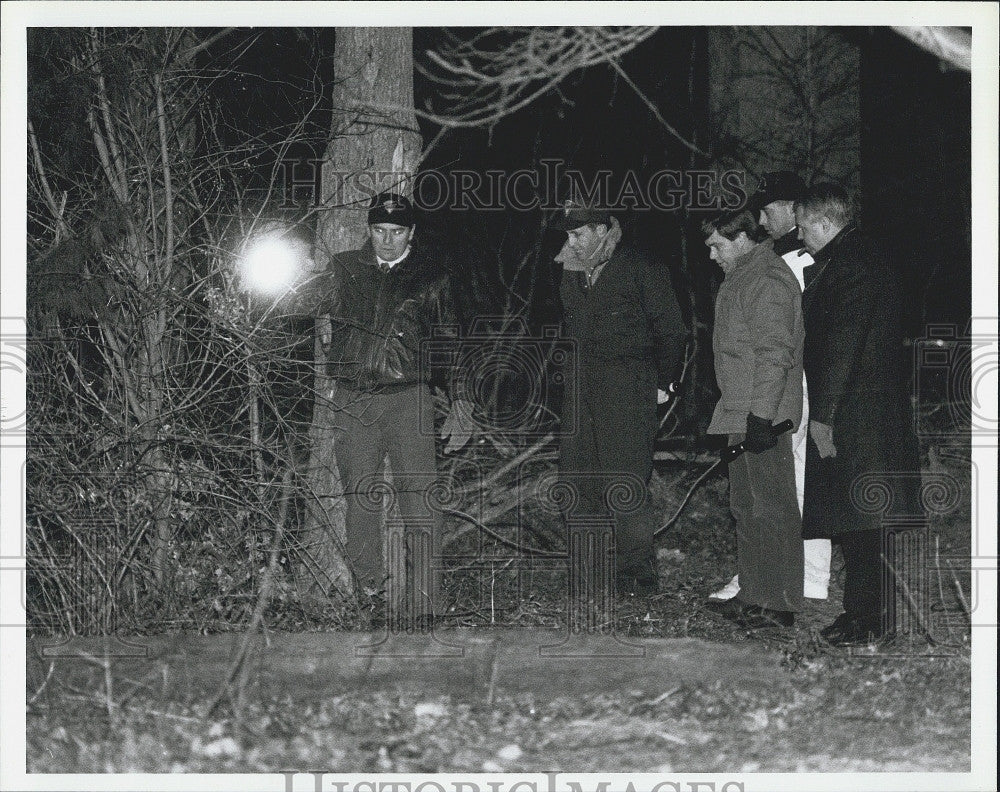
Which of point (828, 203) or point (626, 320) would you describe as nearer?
point (828, 203)

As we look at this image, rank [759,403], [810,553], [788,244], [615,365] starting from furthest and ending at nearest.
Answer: [810,553] → [615,365] → [788,244] → [759,403]

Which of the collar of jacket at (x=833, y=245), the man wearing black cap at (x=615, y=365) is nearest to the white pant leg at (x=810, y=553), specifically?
the man wearing black cap at (x=615, y=365)

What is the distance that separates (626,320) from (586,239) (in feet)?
1.41

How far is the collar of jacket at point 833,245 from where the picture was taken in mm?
7633

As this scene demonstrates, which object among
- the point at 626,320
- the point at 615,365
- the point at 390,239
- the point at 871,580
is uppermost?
the point at 390,239

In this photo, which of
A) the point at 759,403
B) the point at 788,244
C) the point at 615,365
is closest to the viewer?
the point at 759,403

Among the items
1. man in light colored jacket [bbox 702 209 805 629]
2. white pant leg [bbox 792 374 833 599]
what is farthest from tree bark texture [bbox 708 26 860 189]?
white pant leg [bbox 792 374 833 599]

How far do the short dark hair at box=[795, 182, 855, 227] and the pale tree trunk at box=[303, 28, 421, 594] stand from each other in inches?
73.2

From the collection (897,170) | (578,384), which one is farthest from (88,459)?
(897,170)

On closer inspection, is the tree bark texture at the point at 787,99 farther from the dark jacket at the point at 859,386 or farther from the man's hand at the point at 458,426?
the man's hand at the point at 458,426

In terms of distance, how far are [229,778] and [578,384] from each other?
94.7 inches

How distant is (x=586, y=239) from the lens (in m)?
7.80

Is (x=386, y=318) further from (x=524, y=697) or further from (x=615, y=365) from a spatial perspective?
(x=524, y=697)

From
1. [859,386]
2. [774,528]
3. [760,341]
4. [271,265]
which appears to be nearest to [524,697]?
[774,528]
